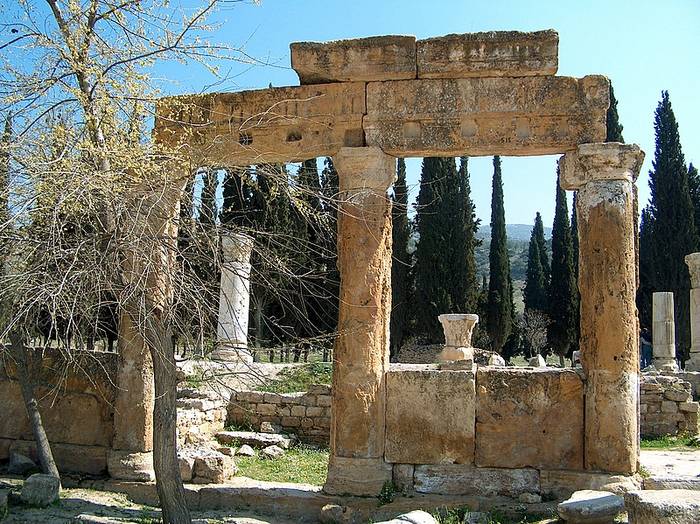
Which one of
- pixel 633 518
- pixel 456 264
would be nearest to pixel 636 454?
pixel 633 518

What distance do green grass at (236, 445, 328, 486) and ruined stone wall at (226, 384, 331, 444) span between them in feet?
3.38

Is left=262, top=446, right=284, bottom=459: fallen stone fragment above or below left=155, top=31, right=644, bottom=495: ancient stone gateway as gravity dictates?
below

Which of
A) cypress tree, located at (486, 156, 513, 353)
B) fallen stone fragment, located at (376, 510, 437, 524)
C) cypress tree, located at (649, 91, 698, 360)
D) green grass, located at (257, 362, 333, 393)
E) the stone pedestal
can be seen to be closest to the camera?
fallen stone fragment, located at (376, 510, 437, 524)

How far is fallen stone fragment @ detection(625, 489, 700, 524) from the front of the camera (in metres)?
4.22

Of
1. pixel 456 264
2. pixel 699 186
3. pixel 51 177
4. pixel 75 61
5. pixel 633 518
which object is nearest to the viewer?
pixel 633 518

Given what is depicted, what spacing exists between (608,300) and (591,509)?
2.21m

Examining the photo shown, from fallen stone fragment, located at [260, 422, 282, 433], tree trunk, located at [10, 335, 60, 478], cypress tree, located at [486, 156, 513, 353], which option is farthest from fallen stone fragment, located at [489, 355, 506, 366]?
cypress tree, located at [486, 156, 513, 353]

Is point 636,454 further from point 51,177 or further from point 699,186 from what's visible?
point 699,186

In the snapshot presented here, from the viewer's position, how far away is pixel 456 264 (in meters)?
29.2

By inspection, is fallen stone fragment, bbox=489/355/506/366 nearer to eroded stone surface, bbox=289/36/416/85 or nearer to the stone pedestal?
the stone pedestal

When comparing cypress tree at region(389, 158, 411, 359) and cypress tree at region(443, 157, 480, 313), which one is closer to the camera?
cypress tree at region(389, 158, 411, 359)

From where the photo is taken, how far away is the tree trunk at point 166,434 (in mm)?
6195

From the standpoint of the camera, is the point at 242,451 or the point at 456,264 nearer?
the point at 242,451

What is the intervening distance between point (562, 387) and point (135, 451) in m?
4.76
